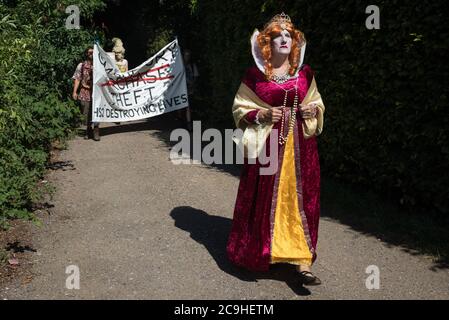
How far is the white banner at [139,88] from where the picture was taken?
10.4m

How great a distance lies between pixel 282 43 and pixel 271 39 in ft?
0.38

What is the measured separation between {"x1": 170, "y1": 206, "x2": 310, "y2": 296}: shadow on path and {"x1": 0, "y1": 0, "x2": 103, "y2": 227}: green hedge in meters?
1.54

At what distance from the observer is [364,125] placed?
6.19 meters

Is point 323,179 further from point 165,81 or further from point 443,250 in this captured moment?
point 165,81

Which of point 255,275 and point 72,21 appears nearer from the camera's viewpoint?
point 255,275

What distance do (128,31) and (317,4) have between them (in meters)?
16.8

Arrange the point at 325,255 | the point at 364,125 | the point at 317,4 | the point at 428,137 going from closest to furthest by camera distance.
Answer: the point at 325,255 → the point at 428,137 → the point at 364,125 → the point at 317,4

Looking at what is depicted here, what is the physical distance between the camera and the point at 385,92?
5855 mm

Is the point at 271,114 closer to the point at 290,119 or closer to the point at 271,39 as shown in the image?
the point at 290,119

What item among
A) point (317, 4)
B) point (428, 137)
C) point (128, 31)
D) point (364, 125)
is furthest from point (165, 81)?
point (128, 31)

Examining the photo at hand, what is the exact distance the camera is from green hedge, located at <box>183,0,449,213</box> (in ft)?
17.4

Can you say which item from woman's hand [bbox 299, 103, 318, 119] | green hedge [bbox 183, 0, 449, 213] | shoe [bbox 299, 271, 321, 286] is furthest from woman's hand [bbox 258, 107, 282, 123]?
green hedge [bbox 183, 0, 449, 213]
